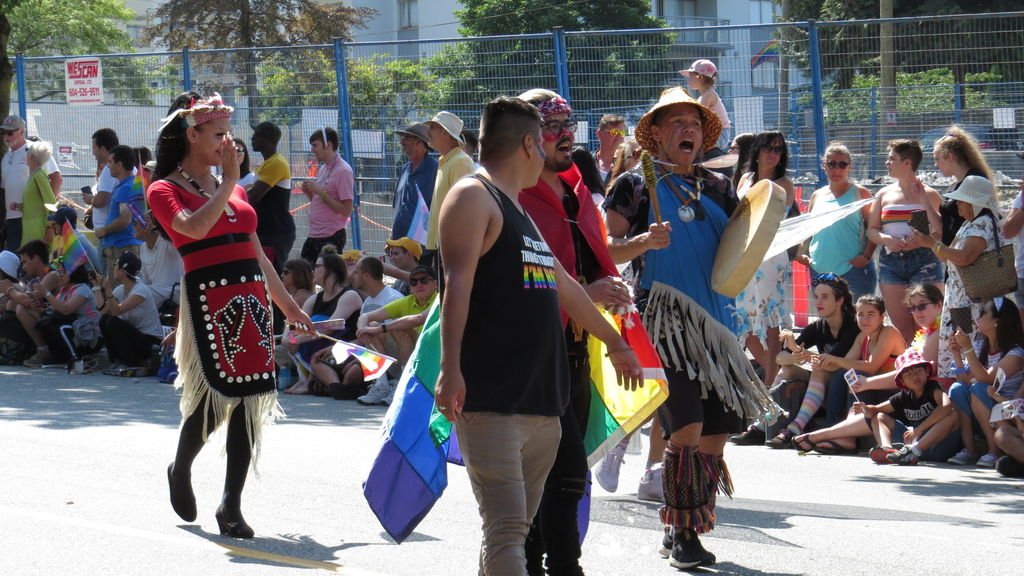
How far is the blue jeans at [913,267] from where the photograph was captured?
34.7 feet

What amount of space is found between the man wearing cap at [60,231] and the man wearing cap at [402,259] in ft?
13.1

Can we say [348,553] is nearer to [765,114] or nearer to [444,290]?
[444,290]

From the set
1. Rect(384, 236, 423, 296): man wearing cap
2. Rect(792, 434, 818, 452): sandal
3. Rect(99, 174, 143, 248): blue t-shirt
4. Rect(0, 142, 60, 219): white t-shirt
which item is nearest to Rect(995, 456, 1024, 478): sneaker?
Rect(792, 434, 818, 452): sandal

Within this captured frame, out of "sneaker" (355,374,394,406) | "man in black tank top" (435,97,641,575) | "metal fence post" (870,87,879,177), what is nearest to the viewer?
"man in black tank top" (435,97,641,575)

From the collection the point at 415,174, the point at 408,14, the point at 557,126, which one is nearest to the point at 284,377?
the point at 415,174

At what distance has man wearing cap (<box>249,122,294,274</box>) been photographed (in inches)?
524

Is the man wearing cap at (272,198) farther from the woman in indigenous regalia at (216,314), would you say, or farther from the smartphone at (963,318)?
the woman in indigenous regalia at (216,314)

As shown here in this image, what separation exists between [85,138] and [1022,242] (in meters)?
13.0

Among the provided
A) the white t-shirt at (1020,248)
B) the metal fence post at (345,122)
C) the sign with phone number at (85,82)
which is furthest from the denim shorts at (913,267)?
the sign with phone number at (85,82)

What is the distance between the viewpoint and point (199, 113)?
260 inches

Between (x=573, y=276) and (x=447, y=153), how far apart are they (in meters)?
6.21

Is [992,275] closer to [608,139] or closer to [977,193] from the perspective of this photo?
[977,193]

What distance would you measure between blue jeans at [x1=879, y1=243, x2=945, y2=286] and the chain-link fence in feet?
6.51

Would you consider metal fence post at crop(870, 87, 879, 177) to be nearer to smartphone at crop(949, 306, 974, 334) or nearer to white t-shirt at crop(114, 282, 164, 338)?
smartphone at crop(949, 306, 974, 334)
